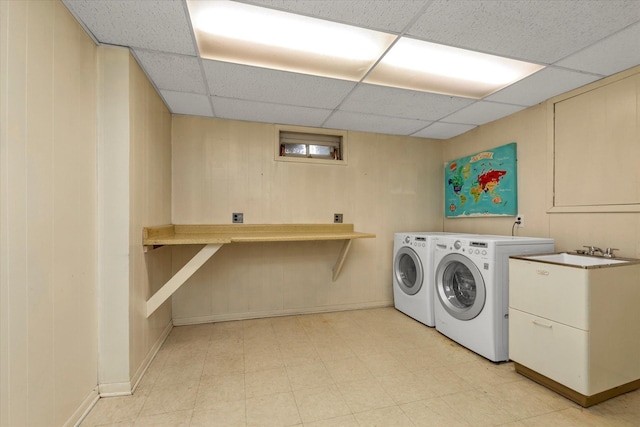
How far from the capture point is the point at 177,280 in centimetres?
207

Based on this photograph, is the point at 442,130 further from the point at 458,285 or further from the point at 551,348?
the point at 551,348

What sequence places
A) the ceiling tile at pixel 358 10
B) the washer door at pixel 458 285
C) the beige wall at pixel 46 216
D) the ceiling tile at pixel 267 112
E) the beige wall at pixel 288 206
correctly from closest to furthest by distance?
the beige wall at pixel 46 216
the ceiling tile at pixel 358 10
the washer door at pixel 458 285
the ceiling tile at pixel 267 112
the beige wall at pixel 288 206

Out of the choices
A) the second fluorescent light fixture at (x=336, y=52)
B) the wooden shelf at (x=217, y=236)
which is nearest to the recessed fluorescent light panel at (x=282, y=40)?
the second fluorescent light fixture at (x=336, y=52)

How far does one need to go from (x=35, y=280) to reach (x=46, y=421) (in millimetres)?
643

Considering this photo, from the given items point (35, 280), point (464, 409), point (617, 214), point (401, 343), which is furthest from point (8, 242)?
point (617, 214)

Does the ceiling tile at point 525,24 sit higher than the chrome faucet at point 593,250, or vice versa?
the ceiling tile at point 525,24

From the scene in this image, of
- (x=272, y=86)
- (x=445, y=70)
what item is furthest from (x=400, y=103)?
(x=272, y=86)

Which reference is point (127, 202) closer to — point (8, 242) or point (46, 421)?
point (8, 242)

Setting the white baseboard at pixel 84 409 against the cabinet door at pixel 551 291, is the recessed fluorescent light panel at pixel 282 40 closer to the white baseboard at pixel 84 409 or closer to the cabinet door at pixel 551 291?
the cabinet door at pixel 551 291

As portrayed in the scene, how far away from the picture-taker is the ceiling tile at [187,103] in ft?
7.52

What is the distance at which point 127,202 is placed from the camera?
1675 millimetres

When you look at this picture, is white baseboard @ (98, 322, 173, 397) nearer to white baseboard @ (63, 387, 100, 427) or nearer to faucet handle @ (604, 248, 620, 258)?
white baseboard @ (63, 387, 100, 427)

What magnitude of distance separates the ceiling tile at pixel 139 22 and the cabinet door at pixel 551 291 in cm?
255

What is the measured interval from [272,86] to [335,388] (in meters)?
2.21
